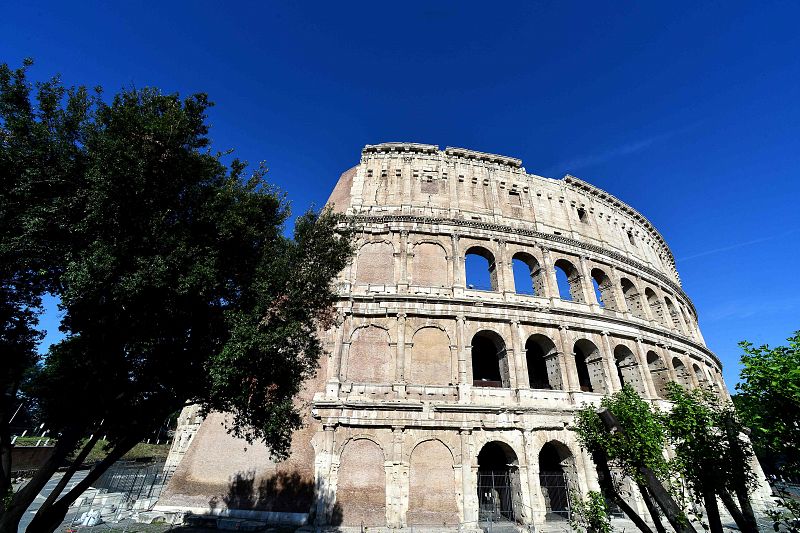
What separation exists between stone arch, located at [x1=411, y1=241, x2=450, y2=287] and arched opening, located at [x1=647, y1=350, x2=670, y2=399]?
1336 cm

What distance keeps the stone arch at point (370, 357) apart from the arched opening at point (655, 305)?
1869cm

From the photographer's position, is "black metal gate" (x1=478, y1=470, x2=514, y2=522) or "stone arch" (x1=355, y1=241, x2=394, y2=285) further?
"stone arch" (x1=355, y1=241, x2=394, y2=285)

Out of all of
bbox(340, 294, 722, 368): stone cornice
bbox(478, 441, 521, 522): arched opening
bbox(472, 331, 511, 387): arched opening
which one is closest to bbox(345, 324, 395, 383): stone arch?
bbox(340, 294, 722, 368): stone cornice

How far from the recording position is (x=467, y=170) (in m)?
23.9

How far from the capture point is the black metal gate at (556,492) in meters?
16.1

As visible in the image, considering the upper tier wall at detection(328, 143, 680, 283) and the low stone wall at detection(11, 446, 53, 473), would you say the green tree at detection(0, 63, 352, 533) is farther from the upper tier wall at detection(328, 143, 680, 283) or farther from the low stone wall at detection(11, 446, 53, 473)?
the low stone wall at detection(11, 446, 53, 473)

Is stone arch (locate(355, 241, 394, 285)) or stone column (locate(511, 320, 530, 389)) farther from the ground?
stone arch (locate(355, 241, 394, 285))

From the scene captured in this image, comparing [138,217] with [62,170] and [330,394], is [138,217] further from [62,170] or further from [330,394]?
[330,394]

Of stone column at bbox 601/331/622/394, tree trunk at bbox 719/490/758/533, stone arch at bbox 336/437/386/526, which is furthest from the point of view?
stone column at bbox 601/331/622/394

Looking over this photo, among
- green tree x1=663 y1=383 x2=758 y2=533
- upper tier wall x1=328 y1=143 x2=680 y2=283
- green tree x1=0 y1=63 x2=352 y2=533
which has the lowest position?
green tree x1=663 y1=383 x2=758 y2=533

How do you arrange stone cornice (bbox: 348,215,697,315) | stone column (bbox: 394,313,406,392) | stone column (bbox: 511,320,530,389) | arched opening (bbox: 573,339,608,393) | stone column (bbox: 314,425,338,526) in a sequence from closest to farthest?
1. stone column (bbox: 314,425,338,526)
2. stone column (bbox: 394,313,406,392)
3. stone column (bbox: 511,320,530,389)
4. arched opening (bbox: 573,339,608,393)
5. stone cornice (bbox: 348,215,697,315)

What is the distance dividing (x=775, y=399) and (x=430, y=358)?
1182cm

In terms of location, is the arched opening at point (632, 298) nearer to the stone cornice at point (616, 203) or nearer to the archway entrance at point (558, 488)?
the stone cornice at point (616, 203)

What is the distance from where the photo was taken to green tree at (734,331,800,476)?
7391 mm
